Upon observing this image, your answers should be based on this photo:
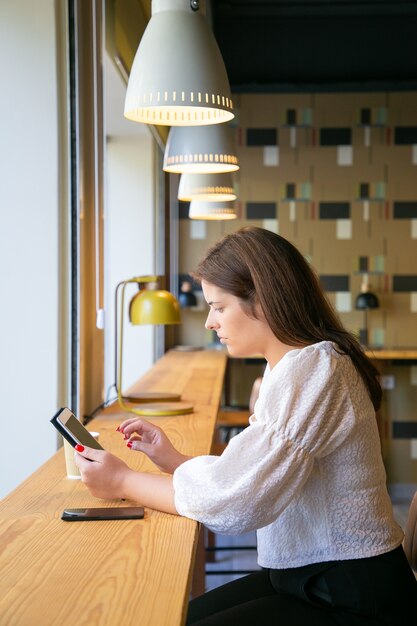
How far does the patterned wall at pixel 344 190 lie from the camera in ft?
21.1

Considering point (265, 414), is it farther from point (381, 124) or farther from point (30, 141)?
point (381, 124)

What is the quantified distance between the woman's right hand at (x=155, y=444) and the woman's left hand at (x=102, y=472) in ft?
0.58

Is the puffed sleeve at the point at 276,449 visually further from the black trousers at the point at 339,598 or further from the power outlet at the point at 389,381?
the power outlet at the point at 389,381

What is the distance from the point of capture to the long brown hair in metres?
1.66

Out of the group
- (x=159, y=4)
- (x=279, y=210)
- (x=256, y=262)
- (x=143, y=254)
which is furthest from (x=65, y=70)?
(x=279, y=210)

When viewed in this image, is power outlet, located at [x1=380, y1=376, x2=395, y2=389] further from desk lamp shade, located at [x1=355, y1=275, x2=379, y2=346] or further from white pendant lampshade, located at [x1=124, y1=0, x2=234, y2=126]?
white pendant lampshade, located at [x1=124, y1=0, x2=234, y2=126]

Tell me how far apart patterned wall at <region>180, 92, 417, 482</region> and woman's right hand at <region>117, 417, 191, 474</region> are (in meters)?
4.62

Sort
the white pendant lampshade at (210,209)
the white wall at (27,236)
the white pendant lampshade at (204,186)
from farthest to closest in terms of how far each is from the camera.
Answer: the white pendant lampshade at (210,209) < the white pendant lampshade at (204,186) < the white wall at (27,236)

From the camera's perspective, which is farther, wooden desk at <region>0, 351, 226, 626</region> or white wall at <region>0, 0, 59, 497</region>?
white wall at <region>0, 0, 59, 497</region>

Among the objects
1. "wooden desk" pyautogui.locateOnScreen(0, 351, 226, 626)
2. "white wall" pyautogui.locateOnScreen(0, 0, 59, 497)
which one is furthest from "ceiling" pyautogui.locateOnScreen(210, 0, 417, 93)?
"wooden desk" pyautogui.locateOnScreen(0, 351, 226, 626)

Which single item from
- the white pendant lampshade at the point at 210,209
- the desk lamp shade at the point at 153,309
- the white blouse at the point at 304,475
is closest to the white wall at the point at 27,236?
the desk lamp shade at the point at 153,309

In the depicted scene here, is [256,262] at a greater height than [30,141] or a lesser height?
lesser

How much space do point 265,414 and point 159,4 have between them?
1.03 metres

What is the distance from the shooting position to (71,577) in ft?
4.18
